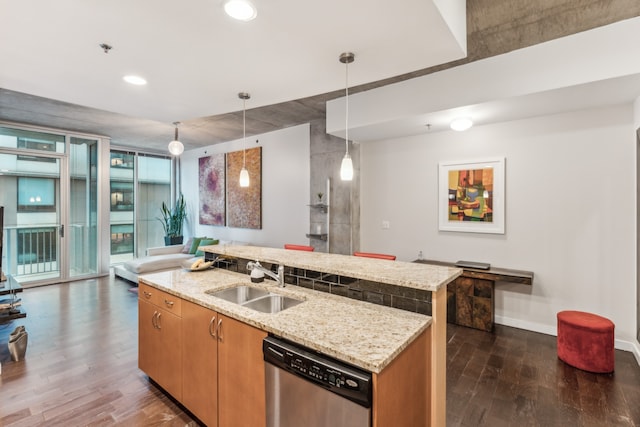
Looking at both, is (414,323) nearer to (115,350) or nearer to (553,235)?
(553,235)

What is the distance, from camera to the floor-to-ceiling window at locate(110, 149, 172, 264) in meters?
6.96

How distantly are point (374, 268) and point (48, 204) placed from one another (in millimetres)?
6464

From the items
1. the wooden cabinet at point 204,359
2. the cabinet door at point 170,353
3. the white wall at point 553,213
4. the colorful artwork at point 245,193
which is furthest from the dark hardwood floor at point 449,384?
the colorful artwork at point 245,193

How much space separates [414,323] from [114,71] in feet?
9.64

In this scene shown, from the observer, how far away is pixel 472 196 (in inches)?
155

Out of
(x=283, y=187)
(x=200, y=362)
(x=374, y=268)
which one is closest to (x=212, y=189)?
(x=283, y=187)

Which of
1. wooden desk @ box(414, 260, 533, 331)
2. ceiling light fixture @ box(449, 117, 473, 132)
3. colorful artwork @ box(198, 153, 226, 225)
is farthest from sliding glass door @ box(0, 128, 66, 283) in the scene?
wooden desk @ box(414, 260, 533, 331)

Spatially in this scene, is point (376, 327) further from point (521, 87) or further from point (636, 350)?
point (636, 350)

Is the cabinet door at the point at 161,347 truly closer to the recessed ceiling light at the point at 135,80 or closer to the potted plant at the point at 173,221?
the recessed ceiling light at the point at 135,80

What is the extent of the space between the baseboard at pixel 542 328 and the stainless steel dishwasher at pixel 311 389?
3320 mm

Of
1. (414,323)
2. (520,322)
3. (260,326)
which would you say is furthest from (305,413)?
(520,322)

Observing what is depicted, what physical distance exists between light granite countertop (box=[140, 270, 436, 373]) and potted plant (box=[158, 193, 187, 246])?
5.62m

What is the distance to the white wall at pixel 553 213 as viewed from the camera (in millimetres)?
3100

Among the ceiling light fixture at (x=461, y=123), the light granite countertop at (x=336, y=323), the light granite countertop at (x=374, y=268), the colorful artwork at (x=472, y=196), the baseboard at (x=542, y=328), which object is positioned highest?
A: the ceiling light fixture at (x=461, y=123)
